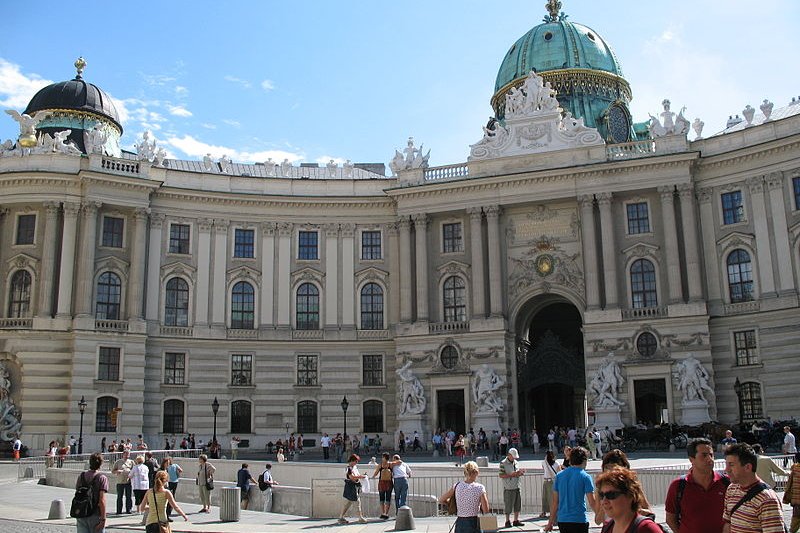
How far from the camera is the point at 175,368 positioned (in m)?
53.7

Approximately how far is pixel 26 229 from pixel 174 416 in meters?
14.1

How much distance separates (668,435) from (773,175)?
629 inches

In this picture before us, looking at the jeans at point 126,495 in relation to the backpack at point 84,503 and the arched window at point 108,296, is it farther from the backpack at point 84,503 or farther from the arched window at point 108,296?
the arched window at point 108,296

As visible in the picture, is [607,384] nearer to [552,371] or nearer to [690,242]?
[552,371]

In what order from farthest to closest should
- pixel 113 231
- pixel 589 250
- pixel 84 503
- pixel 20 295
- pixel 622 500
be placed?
1. pixel 113 231
2. pixel 20 295
3. pixel 589 250
4. pixel 84 503
5. pixel 622 500

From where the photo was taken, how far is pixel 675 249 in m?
50.1

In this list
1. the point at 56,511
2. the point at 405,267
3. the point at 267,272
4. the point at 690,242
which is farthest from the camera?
the point at 267,272

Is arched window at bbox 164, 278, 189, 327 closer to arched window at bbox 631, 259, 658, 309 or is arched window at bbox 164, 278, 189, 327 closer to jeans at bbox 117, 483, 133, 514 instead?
arched window at bbox 631, 259, 658, 309

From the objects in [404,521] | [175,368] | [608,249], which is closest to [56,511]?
[404,521]

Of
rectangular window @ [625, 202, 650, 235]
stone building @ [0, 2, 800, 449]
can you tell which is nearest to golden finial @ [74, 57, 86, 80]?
stone building @ [0, 2, 800, 449]

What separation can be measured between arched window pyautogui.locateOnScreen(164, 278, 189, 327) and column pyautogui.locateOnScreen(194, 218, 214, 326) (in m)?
0.67

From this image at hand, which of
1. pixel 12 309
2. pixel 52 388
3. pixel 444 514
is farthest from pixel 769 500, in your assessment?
pixel 12 309

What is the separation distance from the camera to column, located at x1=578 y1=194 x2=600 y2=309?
5106 cm

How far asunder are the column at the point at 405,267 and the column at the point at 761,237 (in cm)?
2004
